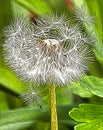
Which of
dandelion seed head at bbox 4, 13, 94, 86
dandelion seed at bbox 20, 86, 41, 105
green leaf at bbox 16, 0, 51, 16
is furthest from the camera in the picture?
green leaf at bbox 16, 0, 51, 16

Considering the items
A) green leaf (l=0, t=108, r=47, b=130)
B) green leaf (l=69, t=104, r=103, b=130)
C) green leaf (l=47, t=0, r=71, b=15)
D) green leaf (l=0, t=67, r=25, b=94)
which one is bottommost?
green leaf (l=69, t=104, r=103, b=130)

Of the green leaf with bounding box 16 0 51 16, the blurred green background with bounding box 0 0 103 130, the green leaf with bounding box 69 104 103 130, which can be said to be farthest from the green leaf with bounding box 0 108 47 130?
the green leaf with bounding box 16 0 51 16

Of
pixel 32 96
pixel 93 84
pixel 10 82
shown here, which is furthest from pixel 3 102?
pixel 93 84

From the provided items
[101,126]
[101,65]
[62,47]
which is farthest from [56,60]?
[101,65]

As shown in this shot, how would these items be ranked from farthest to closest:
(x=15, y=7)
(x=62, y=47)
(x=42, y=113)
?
(x=15, y=7)
(x=42, y=113)
(x=62, y=47)

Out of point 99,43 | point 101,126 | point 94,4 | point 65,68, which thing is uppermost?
point 94,4

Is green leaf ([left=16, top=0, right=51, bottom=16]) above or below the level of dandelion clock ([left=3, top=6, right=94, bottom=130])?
above

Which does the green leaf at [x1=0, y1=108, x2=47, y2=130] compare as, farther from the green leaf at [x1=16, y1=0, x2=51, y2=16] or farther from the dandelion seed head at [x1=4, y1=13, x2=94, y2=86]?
the green leaf at [x1=16, y1=0, x2=51, y2=16]

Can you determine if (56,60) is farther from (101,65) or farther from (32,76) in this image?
(101,65)
